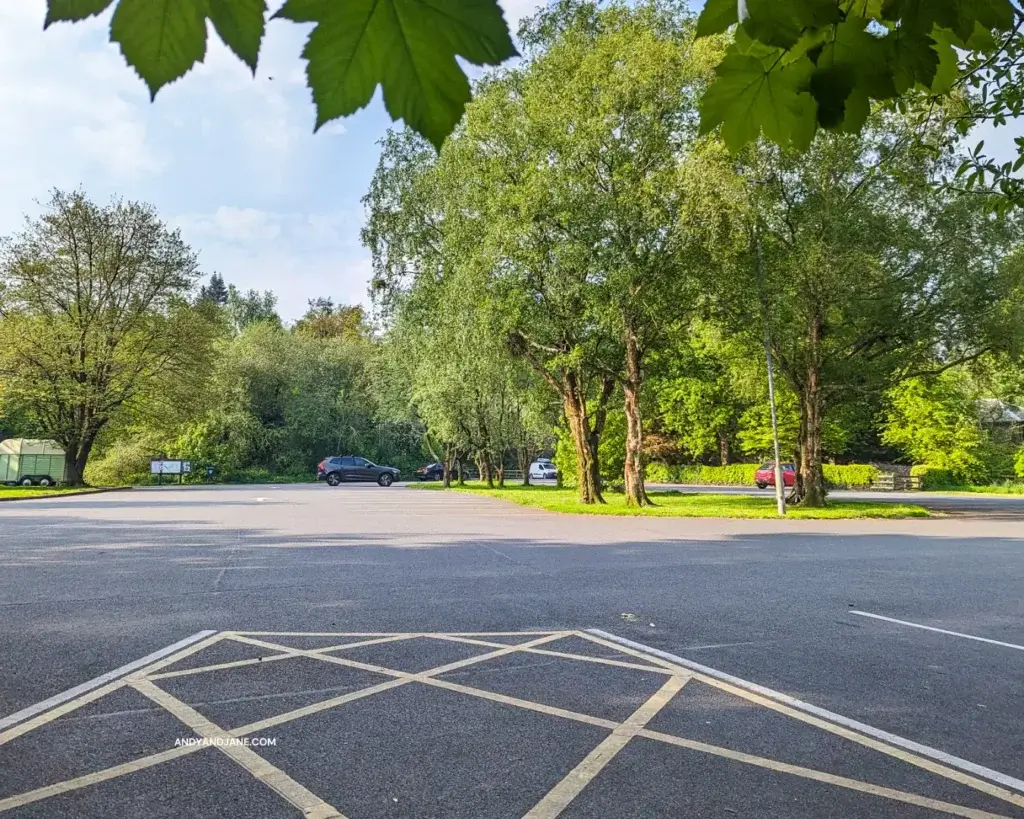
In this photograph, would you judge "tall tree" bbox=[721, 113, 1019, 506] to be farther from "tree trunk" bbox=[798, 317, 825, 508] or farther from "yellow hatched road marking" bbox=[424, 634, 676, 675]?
"yellow hatched road marking" bbox=[424, 634, 676, 675]

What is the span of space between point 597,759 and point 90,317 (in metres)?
35.6

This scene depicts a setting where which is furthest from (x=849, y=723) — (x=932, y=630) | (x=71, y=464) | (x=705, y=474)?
(x=705, y=474)

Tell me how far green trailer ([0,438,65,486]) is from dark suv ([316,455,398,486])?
499 inches

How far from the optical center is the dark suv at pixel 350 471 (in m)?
40.6

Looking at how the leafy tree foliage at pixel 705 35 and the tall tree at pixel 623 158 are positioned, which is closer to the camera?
the leafy tree foliage at pixel 705 35

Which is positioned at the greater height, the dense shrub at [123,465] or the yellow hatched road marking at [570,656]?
the dense shrub at [123,465]

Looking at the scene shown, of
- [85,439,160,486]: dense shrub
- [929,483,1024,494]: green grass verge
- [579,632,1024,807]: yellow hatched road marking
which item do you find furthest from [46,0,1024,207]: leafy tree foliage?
[85,439,160,486]: dense shrub

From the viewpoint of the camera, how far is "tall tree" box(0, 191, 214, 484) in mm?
31281

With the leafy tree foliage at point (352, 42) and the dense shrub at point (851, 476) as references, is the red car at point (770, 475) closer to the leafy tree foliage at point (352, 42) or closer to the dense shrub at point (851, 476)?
the dense shrub at point (851, 476)

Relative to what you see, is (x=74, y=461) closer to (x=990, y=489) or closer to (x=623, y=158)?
(x=623, y=158)

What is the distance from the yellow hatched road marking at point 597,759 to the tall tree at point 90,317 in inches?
1326

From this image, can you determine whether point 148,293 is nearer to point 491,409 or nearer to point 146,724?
point 491,409

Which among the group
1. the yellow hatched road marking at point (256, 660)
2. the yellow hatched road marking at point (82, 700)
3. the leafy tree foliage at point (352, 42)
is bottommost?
the yellow hatched road marking at point (256, 660)

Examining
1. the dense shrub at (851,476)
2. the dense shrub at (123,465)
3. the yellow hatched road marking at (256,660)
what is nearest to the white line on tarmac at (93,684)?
the yellow hatched road marking at (256,660)
